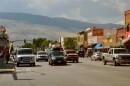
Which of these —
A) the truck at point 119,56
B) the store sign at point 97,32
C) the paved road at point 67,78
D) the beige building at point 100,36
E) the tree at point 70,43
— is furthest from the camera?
the tree at point 70,43

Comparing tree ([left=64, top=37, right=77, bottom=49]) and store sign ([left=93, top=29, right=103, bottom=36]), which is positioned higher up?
store sign ([left=93, top=29, right=103, bottom=36])

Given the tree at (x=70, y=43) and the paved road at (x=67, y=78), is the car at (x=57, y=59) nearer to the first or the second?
the paved road at (x=67, y=78)

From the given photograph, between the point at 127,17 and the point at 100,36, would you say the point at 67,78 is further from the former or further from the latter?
the point at 100,36

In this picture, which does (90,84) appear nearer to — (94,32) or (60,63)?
(60,63)

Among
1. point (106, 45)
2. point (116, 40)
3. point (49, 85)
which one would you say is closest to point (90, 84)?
point (49, 85)

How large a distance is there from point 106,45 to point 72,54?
41.5 m

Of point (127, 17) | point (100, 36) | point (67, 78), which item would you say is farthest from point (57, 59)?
point (100, 36)

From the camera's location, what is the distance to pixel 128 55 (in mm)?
48406

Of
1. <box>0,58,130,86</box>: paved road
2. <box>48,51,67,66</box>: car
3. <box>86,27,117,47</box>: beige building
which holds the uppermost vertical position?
<box>86,27,117,47</box>: beige building

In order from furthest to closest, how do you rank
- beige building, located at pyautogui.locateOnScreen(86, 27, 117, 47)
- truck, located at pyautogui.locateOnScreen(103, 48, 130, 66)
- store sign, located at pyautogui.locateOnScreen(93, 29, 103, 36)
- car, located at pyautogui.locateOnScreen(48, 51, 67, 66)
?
store sign, located at pyautogui.locateOnScreen(93, 29, 103, 36)
beige building, located at pyautogui.locateOnScreen(86, 27, 117, 47)
car, located at pyautogui.locateOnScreen(48, 51, 67, 66)
truck, located at pyautogui.locateOnScreen(103, 48, 130, 66)

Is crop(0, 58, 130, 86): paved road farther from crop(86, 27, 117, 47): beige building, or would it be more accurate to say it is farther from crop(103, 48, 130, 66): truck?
crop(86, 27, 117, 47): beige building

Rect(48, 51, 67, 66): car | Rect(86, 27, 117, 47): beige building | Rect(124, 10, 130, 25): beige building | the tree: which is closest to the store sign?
Rect(86, 27, 117, 47): beige building

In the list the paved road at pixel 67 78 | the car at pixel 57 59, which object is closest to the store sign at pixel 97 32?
the car at pixel 57 59

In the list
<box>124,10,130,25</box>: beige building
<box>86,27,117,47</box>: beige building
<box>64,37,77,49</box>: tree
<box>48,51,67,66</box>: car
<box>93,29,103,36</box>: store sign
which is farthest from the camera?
<box>64,37,77,49</box>: tree
